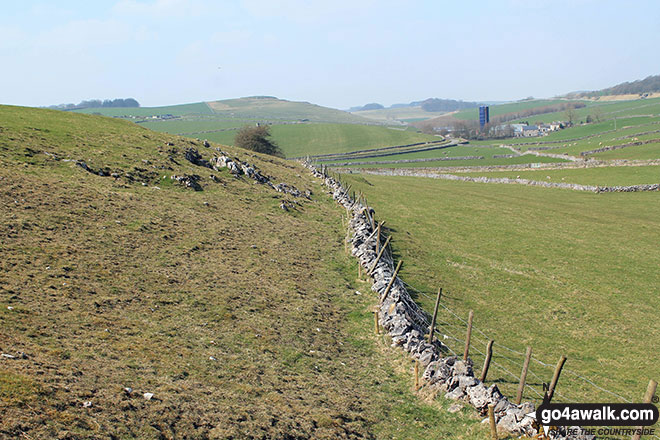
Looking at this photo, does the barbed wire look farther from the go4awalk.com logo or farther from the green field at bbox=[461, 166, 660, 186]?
the green field at bbox=[461, 166, 660, 186]

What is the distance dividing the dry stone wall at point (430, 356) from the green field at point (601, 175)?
59.9 meters

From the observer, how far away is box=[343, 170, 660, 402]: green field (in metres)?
20.2

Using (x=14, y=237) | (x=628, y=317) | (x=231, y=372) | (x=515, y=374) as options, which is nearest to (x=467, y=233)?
(x=628, y=317)

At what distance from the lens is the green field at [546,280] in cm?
2020

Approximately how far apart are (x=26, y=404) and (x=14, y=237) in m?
12.8

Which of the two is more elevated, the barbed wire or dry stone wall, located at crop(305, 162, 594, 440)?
dry stone wall, located at crop(305, 162, 594, 440)

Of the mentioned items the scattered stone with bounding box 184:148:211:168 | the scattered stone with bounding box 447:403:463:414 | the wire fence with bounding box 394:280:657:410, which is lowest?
the wire fence with bounding box 394:280:657:410

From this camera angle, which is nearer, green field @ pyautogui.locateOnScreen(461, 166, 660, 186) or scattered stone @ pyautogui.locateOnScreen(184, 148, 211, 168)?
scattered stone @ pyautogui.locateOnScreen(184, 148, 211, 168)

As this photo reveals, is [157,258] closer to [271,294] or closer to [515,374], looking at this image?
[271,294]

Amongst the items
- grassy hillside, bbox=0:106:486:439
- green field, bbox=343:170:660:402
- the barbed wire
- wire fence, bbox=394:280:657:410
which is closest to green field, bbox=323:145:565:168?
green field, bbox=343:170:660:402

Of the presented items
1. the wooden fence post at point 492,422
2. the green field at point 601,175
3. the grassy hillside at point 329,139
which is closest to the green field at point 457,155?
the green field at point 601,175

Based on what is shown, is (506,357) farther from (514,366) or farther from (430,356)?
(430,356)

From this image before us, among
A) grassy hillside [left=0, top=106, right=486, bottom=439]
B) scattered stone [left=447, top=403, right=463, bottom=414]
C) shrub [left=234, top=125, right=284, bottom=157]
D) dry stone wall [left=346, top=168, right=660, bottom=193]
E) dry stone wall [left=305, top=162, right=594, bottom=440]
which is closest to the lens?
grassy hillside [left=0, top=106, right=486, bottom=439]

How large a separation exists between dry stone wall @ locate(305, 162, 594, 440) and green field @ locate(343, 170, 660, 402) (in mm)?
2070
